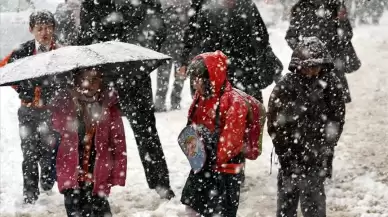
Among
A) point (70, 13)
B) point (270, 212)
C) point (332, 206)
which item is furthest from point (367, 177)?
point (70, 13)

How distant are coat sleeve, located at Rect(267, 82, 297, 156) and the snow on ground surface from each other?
126cm

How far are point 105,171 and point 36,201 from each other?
217 centimetres

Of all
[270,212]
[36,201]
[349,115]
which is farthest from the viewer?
[349,115]

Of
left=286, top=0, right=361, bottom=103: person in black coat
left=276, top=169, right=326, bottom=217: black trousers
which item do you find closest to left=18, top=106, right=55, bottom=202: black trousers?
left=276, top=169, right=326, bottom=217: black trousers

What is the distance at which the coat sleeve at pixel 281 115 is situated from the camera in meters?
4.51

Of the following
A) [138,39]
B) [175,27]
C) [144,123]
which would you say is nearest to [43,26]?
[138,39]

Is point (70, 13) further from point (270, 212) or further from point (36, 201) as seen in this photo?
point (270, 212)

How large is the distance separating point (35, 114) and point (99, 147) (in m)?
1.87

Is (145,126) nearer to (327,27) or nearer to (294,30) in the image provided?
(294,30)

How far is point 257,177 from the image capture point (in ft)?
22.1

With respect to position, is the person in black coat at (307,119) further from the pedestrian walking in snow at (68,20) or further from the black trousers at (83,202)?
Answer: the pedestrian walking in snow at (68,20)

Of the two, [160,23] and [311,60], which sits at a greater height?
[160,23]

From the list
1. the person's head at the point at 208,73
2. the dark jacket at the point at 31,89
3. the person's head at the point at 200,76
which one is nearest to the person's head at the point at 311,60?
the person's head at the point at 208,73

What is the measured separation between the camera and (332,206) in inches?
225
